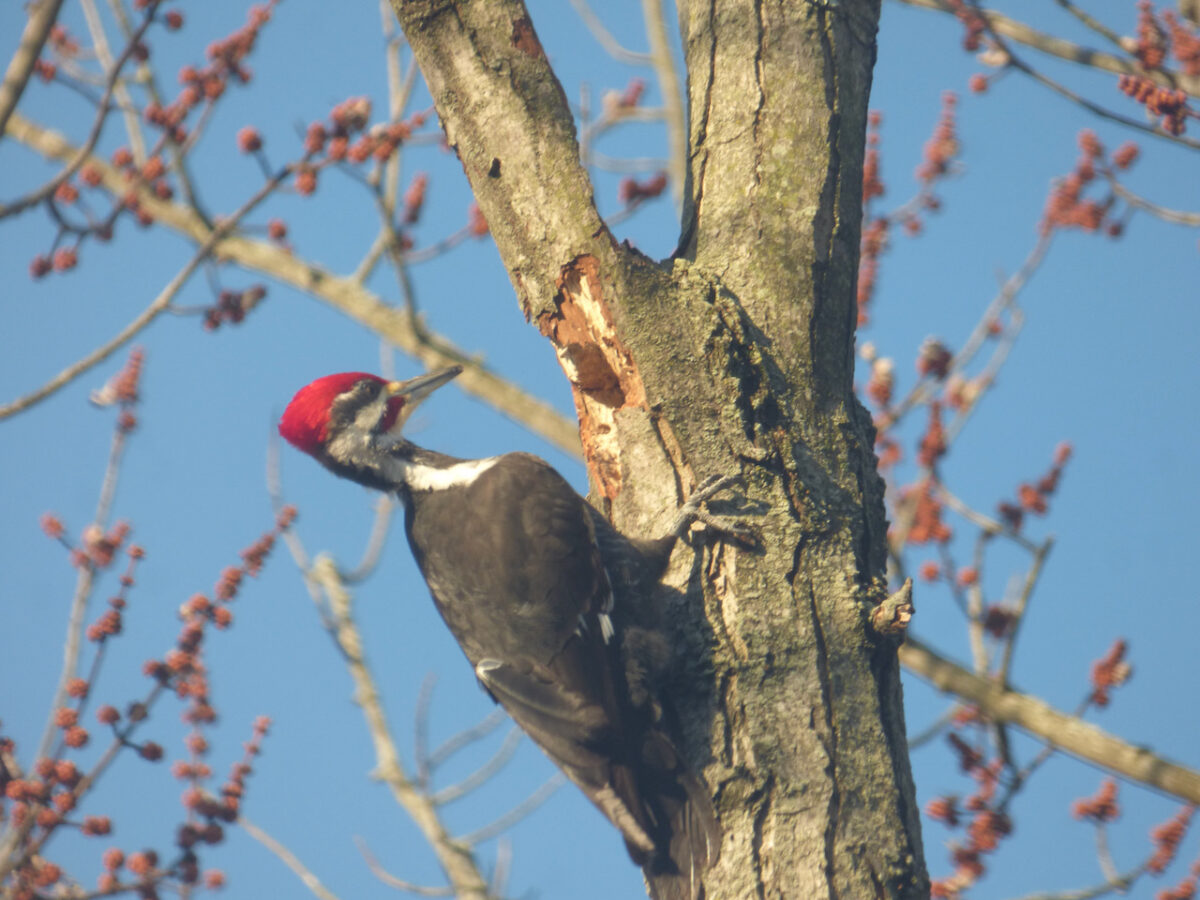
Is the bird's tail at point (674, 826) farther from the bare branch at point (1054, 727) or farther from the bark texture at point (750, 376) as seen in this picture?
the bare branch at point (1054, 727)

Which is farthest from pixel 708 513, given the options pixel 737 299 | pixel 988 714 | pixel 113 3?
pixel 113 3

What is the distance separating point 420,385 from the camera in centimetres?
418

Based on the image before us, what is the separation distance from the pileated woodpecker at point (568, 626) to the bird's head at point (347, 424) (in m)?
0.14

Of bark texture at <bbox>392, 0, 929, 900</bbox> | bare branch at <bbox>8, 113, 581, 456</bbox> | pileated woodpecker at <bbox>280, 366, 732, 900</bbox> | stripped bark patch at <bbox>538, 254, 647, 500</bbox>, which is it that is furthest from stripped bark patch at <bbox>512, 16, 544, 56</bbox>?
bare branch at <bbox>8, 113, 581, 456</bbox>

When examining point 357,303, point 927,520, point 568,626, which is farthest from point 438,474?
point 357,303

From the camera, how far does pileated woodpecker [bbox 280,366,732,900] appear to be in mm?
2678

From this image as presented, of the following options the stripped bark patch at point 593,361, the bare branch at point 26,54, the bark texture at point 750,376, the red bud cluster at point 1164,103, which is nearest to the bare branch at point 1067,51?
the red bud cluster at point 1164,103

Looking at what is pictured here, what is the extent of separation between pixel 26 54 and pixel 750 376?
2123 millimetres

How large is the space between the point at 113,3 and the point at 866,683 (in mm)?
4792

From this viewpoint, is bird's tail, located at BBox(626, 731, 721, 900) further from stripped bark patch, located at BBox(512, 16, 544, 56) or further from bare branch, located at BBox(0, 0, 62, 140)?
bare branch, located at BBox(0, 0, 62, 140)

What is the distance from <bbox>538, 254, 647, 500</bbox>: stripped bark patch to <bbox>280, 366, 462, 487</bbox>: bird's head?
1067 mm

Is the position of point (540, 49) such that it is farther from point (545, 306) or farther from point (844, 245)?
point (844, 245)

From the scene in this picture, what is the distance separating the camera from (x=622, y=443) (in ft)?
9.77

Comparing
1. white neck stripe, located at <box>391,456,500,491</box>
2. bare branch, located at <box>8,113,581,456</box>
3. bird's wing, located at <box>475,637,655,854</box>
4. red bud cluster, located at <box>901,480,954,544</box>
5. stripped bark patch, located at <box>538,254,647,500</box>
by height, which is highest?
bare branch, located at <box>8,113,581,456</box>
